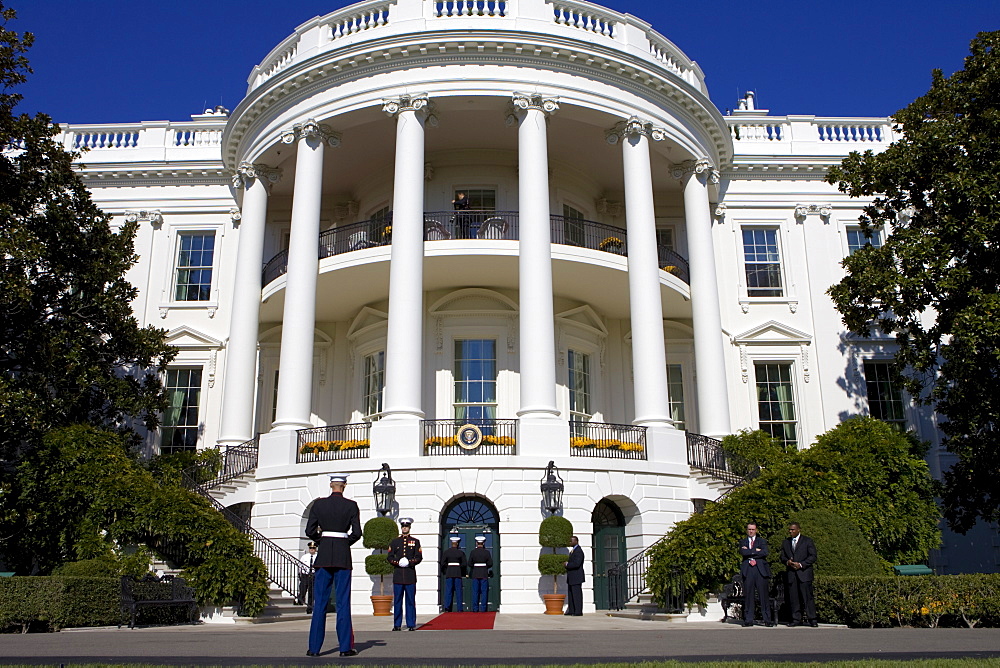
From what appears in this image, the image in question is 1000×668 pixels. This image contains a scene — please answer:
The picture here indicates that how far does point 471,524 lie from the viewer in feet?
59.1

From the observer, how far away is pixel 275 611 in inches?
602

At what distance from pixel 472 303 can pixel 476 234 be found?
1818mm

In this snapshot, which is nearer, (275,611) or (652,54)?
(275,611)

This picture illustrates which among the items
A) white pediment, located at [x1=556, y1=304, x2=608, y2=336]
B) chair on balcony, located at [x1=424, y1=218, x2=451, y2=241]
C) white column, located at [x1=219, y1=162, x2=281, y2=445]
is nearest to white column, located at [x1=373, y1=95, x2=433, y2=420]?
chair on balcony, located at [x1=424, y1=218, x2=451, y2=241]

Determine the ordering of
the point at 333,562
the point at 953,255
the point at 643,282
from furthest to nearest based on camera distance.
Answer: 1. the point at 643,282
2. the point at 953,255
3. the point at 333,562

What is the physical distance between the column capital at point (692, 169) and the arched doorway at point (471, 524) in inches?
436

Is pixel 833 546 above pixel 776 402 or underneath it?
underneath

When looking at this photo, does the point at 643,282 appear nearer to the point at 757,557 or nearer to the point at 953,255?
the point at 953,255

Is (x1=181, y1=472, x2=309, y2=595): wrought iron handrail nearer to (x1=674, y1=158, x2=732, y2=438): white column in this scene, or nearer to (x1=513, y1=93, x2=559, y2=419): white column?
(x1=513, y1=93, x2=559, y2=419): white column

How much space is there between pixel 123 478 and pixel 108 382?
3.86 m

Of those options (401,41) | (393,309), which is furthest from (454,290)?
(401,41)

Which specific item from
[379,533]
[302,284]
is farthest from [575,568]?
[302,284]

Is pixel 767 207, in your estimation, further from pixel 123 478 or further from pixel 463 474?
pixel 123 478

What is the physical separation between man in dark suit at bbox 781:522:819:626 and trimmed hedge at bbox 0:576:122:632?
993 cm
